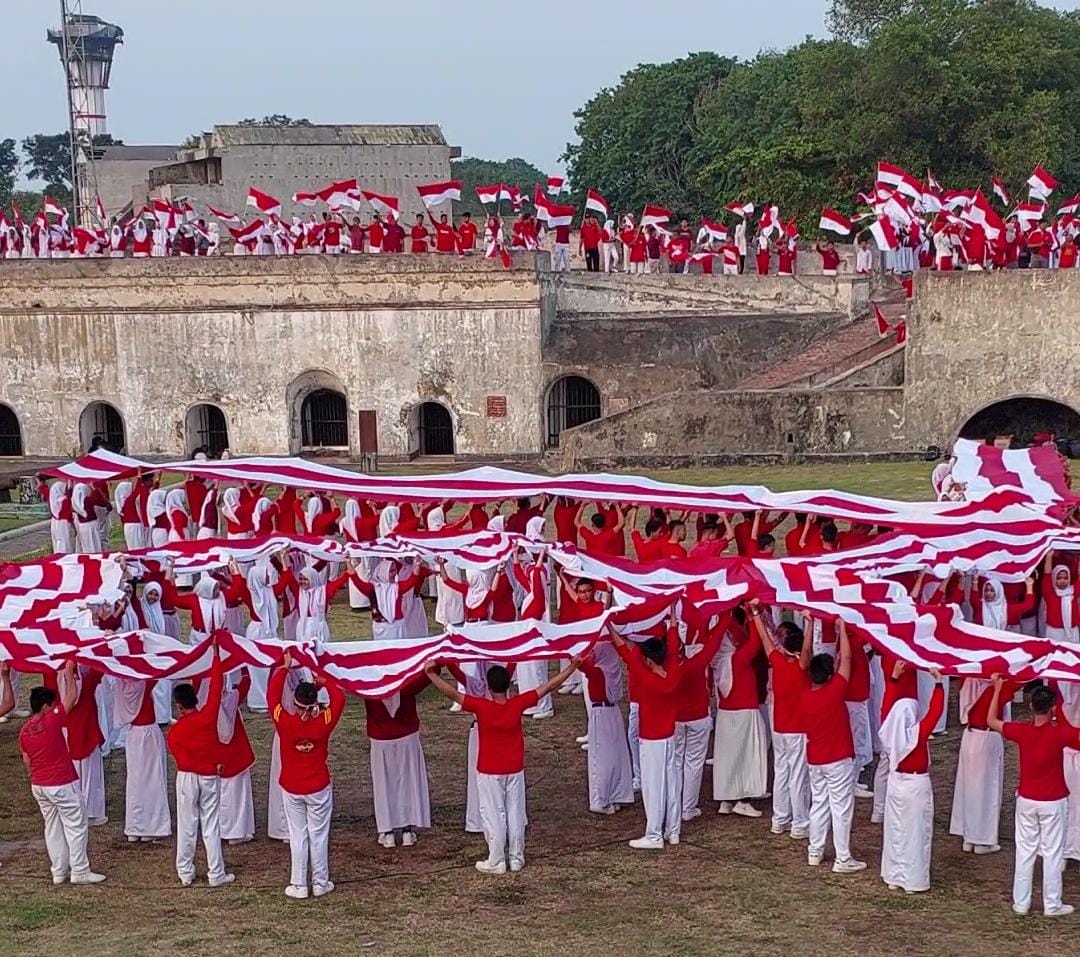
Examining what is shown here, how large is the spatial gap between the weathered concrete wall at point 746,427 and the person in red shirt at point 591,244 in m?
7.87

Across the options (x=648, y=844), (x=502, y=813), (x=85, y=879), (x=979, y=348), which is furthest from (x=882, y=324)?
(x=85, y=879)

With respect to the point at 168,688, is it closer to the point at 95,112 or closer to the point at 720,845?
the point at 720,845

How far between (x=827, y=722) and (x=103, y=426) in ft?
89.3

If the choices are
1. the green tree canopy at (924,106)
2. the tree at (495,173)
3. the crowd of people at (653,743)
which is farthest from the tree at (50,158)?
the crowd of people at (653,743)

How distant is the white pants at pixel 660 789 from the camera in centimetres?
1020

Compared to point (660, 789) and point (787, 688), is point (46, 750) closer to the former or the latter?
point (660, 789)

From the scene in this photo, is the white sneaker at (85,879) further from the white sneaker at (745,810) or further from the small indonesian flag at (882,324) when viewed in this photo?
the small indonesian flag at (882,324)

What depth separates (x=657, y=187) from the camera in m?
58.2

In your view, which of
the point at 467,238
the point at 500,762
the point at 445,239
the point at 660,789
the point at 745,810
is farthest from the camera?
the point at 467,238

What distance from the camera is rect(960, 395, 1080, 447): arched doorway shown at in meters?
28.5

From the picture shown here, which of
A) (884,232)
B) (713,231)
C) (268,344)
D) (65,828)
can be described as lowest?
(65,828)

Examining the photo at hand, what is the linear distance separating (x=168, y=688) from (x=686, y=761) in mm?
5130

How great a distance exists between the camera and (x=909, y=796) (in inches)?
363

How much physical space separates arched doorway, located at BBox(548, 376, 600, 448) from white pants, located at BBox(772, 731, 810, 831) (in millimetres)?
22021
